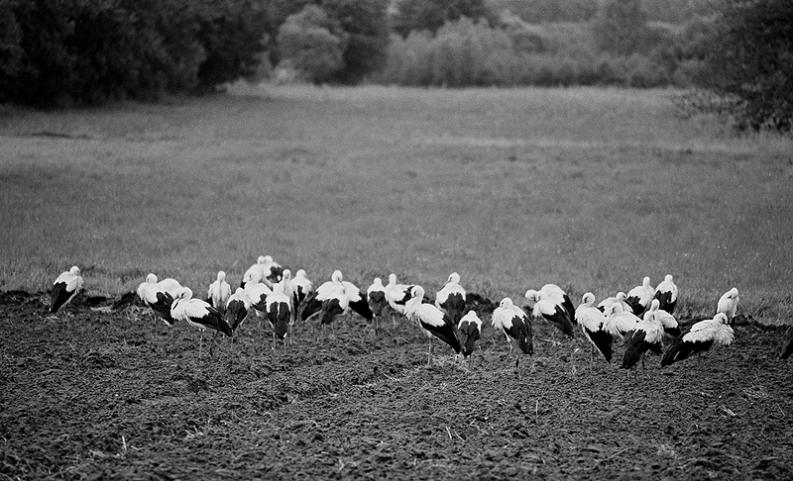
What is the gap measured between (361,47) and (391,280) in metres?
70.2

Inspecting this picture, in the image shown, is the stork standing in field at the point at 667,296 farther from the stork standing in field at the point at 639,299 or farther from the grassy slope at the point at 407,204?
the grassy slope at the point at 407,204

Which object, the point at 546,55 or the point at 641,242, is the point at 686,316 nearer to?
the point at 641,242

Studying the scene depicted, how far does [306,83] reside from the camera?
77125 millimetres

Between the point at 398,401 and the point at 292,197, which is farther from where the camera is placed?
the point at 292,197

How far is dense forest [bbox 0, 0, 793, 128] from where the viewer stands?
32.0 meters

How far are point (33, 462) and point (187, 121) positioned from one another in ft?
105

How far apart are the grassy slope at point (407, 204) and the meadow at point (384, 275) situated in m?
0.09

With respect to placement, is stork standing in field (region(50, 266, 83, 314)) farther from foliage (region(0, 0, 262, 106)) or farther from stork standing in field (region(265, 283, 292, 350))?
foliage (region(0, 0, 262, 106))

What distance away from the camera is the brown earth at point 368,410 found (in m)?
8.26

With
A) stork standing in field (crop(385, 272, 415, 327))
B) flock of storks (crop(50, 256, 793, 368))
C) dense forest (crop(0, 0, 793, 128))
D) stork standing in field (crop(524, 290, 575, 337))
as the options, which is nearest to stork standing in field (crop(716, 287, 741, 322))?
flock of storks (crop(50, 256, 793, 368))

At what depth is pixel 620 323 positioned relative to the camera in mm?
11711

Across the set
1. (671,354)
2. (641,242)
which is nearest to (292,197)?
(641,242)

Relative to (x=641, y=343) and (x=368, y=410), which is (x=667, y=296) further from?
(x=368, y=410)

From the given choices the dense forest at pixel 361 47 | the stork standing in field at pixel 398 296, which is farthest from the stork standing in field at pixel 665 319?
the dense forest at pixel 361 47
